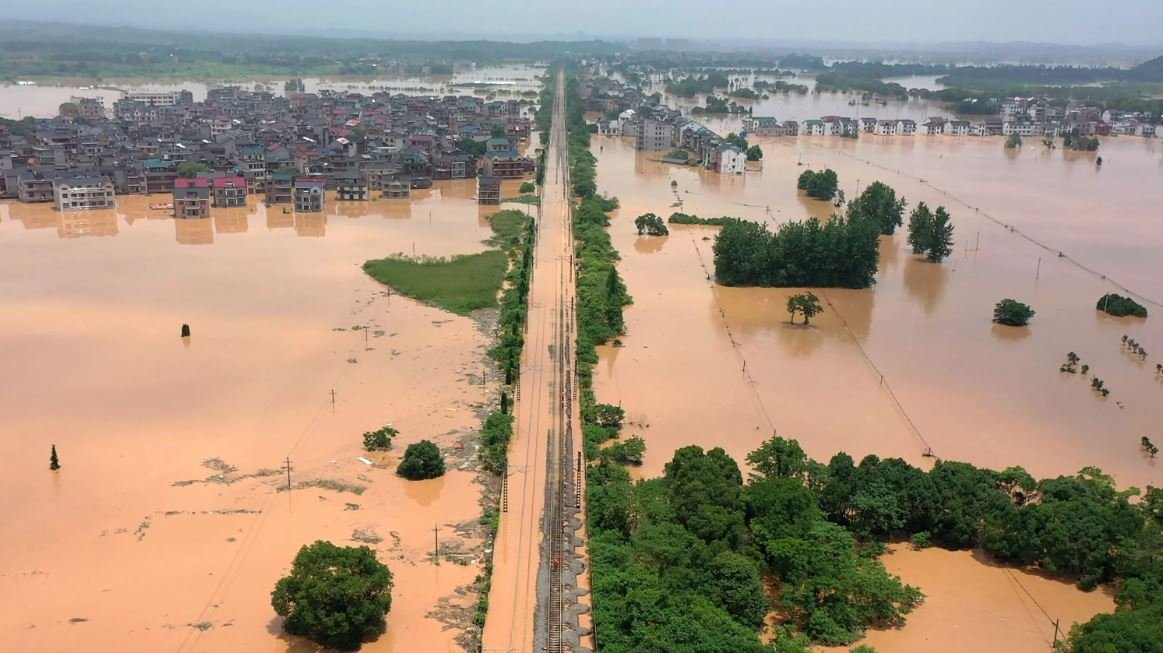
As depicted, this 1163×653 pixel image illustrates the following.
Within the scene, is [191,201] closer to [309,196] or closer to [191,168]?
[309,196]

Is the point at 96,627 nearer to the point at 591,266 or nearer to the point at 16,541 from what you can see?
the point at 16,541

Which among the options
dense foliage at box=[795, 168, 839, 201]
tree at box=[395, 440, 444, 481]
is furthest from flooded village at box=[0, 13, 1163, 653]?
dense foliage at box=[795, 168, 839, 201]

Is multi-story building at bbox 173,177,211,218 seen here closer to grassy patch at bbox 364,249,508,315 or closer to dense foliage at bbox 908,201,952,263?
grassy patch at bbox 364,249,508,315

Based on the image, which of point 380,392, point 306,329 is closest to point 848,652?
point 380,392

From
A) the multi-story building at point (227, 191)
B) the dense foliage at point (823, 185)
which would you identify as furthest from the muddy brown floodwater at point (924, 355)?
the multi-story building at point (227, 191)

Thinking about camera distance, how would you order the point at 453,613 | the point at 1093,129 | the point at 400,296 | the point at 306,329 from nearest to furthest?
the point at 453,613
the point at 306,329
the point at 400,296
the point at 1093,129

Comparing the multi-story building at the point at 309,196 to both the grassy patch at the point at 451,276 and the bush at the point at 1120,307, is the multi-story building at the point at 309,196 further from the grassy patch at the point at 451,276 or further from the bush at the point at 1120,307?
the bush at the point at 1120,307
